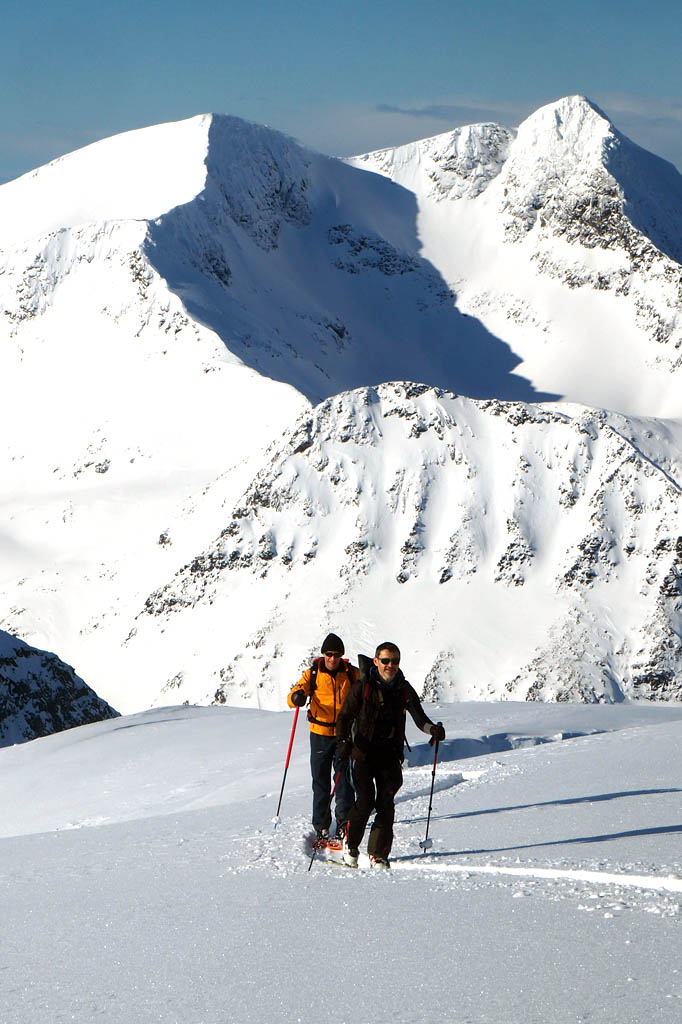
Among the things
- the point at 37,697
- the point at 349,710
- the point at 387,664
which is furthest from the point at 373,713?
the point at 37,697

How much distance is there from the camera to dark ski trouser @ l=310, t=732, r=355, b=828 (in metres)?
10.8

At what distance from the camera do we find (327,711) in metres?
10.9

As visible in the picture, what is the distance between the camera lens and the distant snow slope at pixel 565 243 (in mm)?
135250

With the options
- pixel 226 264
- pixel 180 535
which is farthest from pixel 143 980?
pixel 226 264

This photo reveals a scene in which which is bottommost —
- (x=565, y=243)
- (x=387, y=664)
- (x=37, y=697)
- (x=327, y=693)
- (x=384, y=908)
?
(x=384, y=908)

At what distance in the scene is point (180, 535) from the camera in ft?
283

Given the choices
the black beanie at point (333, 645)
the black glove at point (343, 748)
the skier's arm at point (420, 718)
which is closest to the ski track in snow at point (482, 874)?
Result: the black glove at point (343, 748)

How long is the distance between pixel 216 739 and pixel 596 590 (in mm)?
58964

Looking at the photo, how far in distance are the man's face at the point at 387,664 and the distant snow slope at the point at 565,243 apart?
115601 millimetres

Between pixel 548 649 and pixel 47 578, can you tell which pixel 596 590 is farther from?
pixel 47 578

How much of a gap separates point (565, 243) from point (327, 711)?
149064 mm

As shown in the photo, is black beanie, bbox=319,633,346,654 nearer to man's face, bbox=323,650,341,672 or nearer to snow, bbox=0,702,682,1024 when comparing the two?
man's face, bbox=323,650,341,672

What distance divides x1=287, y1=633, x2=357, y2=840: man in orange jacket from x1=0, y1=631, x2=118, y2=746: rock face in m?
26.5

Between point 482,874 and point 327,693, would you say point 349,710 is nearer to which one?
point 327,693
